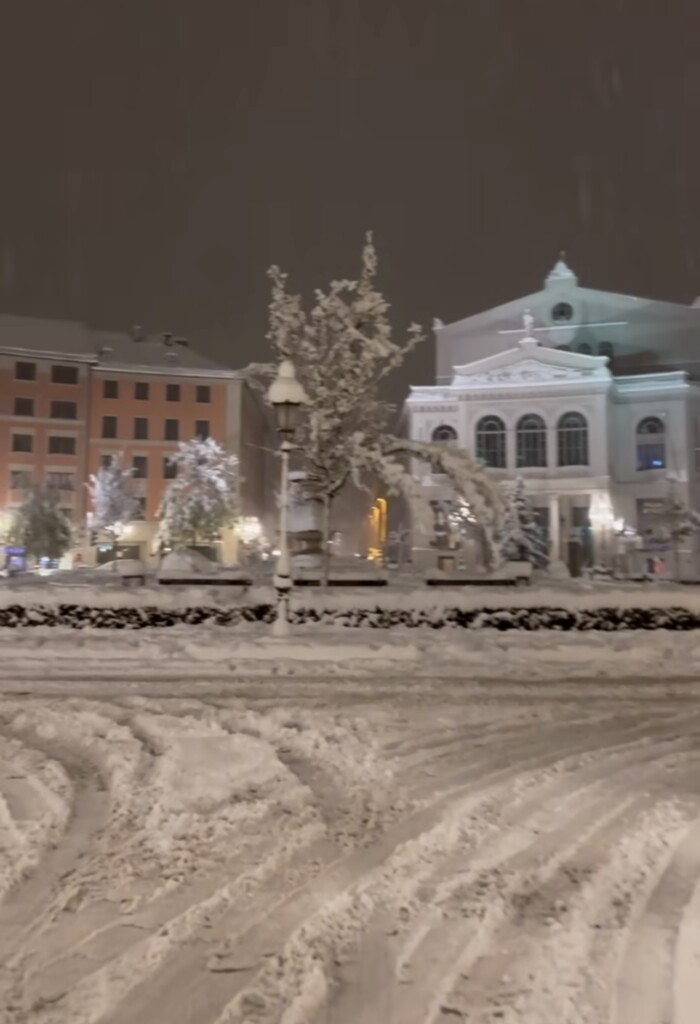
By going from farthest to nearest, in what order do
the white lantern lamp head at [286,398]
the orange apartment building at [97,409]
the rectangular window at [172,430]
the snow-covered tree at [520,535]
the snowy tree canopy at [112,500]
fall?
the rectangular window at [172,430], the orange apartment building at [97,409], the snowy tree canopy at [112,500], the snow-covered tree at [520,535], the white lantern lamp head at [286,398]

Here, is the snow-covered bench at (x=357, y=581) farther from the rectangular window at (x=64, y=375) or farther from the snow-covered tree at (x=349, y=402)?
the rectangular window at (x=64, y=375)

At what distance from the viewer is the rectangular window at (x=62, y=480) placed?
62.5 metres

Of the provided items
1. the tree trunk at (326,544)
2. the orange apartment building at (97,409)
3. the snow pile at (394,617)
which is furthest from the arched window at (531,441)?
the snow pile at (394,617)

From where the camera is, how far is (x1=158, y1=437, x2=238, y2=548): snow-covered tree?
44.1 metres

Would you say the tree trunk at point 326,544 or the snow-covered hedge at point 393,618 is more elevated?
the tree trunk at point 326,544

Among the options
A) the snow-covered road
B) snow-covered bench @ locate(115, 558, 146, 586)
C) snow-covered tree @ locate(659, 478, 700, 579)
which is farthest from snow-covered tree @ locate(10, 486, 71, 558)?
the snow-covered road

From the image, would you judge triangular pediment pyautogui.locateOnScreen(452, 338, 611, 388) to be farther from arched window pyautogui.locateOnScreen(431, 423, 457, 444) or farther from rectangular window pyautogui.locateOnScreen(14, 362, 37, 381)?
→ rectangular window pyautogui.locateOnScreen(14, 362, 37, 381)

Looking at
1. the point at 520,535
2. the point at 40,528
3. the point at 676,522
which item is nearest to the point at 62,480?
the point at 40,528

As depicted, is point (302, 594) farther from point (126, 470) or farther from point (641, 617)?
point (126, 470)

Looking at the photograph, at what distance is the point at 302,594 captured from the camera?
19.6 meters

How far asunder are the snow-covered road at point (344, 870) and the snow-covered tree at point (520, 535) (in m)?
25.9

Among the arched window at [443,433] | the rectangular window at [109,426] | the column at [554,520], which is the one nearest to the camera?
the column at [554,520]

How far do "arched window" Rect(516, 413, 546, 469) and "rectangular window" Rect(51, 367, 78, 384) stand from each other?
1348 inches

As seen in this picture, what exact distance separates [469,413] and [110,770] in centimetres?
4603
